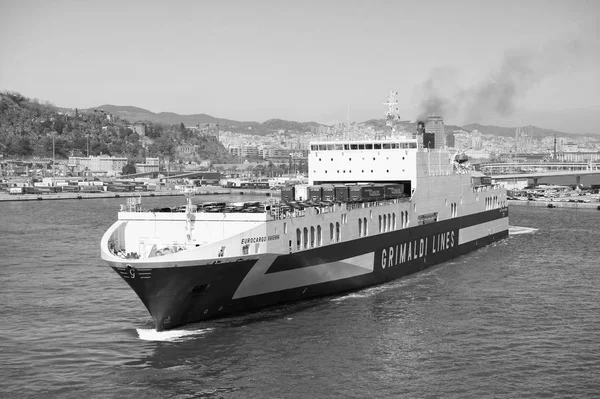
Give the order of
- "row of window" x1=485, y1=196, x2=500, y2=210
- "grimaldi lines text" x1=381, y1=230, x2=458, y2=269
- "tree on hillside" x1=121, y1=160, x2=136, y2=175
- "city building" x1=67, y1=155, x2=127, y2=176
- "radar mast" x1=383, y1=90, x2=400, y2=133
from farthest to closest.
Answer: "tree on hillside" x1=121, y1=160, x2=136, y2=175
"city building" x1=67, y1=155, x2=127, y2=176
"row of window" x1=485, y1=196, x2=500, y2=210
"radar mast" x1=383, y1=90, x2=400, y2=133
"grimaldi lines text" x1=381, y1=230, x2=458, y2=269

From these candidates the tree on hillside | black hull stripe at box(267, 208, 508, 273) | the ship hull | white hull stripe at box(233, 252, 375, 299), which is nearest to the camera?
the ship hull

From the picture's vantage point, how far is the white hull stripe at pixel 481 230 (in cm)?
4266

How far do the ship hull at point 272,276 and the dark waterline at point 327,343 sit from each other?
55cm

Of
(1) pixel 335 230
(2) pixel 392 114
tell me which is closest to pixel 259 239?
(1) pixel 335 230

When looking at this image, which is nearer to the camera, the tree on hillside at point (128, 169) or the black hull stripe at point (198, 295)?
the black hull stripe at point (198, 295)

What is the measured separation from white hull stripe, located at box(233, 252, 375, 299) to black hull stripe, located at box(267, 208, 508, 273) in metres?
0.21

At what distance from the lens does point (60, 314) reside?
1016 inches

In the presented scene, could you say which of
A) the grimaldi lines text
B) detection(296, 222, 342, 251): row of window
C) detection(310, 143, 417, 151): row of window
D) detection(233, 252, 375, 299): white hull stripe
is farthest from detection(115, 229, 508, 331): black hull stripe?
detection(310, 143, 417, 151): row of window

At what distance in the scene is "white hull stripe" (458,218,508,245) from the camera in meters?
42.7

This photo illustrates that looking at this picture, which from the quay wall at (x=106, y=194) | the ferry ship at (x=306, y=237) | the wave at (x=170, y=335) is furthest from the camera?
the quay wall at (x=106, y=194)

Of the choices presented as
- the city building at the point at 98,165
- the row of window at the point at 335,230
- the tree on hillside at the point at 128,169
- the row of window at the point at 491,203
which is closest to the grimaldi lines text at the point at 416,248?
the row of window at the point at 335,230

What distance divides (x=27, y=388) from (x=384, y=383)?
9514 mm

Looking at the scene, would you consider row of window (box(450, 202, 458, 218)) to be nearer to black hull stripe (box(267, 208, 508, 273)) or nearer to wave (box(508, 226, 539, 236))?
black hull stripe (box(267, 208, 508, 273))

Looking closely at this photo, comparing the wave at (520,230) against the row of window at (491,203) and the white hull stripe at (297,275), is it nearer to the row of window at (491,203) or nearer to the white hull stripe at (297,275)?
the row of window at (491,203)
